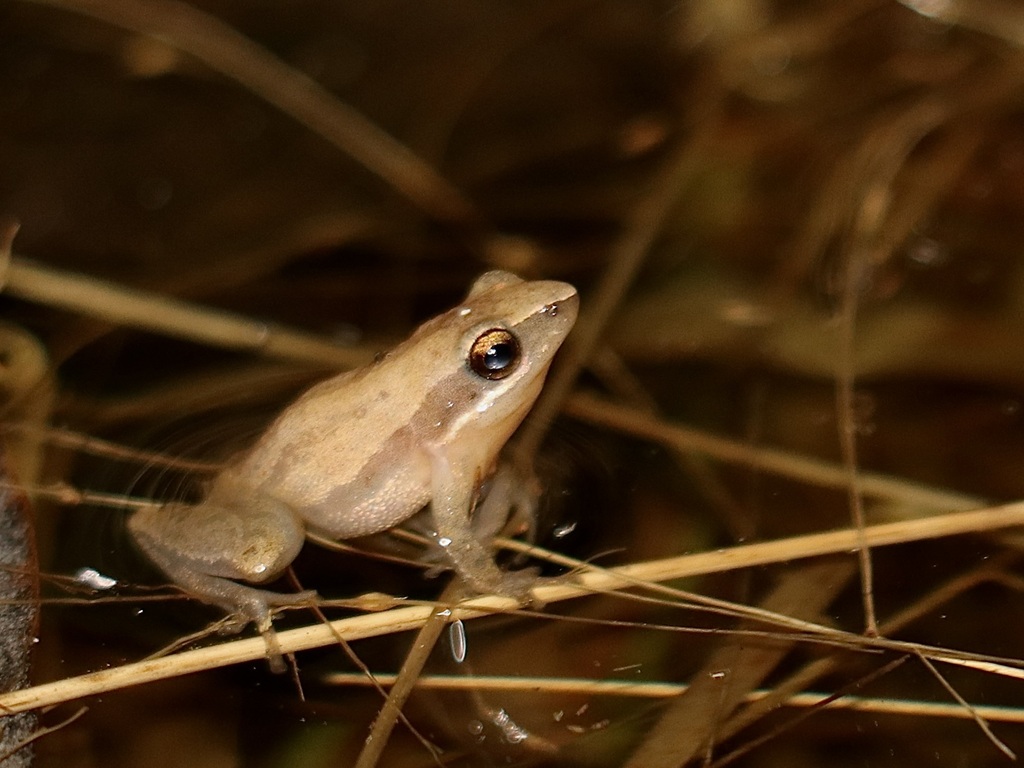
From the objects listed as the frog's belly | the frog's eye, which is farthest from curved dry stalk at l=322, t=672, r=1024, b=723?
the frog's eye

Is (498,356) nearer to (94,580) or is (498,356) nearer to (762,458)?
(762,458)

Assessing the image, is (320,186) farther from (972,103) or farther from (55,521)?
(972,103)

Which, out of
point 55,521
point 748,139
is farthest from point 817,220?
point 55,521

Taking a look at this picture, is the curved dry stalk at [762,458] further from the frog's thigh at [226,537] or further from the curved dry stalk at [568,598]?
the frog's thigh at [226,537]

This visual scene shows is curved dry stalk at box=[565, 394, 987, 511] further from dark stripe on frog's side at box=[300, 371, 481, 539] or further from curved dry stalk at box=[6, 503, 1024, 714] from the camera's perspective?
dark stripe on frog's side at box=[300, 371, 481, 539]

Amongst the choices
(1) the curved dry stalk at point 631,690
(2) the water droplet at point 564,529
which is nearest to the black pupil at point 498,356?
(2) the water droplet at point 564,529

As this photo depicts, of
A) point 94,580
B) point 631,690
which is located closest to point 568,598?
point 631,690
